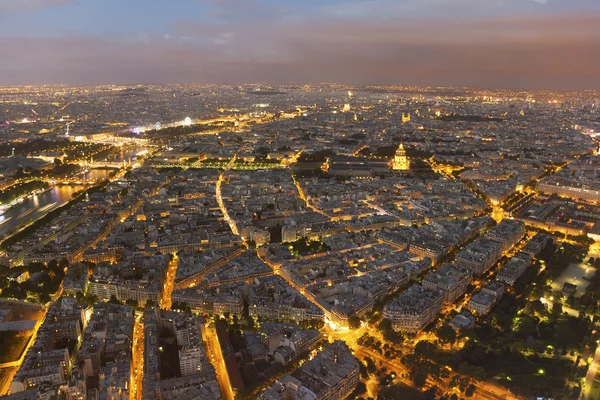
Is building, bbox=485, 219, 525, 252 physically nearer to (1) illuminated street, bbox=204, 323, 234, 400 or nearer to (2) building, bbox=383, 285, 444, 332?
(2) building, bbox=383, 285, 444, 332

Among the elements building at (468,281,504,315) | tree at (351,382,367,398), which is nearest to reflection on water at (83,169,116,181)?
tree at (351,382,367,398)

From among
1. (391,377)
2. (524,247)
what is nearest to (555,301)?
(524,247)

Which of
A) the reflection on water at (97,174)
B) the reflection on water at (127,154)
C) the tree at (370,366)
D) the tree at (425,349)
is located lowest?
the tree at (370,366)

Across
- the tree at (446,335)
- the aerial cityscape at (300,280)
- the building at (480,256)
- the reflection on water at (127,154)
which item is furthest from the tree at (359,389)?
the reflection on water at (127,154)

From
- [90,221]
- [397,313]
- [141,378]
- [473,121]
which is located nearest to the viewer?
[141,378]

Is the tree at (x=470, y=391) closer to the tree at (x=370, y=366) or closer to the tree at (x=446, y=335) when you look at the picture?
the tree at (x=446, y=335)

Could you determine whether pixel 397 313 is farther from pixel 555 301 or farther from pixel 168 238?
pixel 168 238
